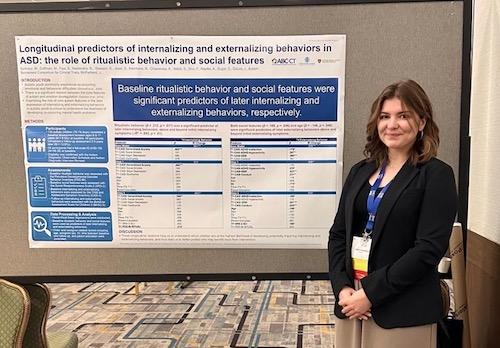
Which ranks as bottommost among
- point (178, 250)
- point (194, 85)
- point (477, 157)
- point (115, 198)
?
point (178, 250)

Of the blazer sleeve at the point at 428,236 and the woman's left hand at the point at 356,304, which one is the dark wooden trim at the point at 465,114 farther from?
the woman's left hand at the point at 356,304

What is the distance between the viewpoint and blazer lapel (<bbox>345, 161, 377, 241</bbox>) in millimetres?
1514

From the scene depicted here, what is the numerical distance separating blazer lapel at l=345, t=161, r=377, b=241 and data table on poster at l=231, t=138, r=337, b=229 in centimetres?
28

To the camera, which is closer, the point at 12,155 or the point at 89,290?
the point at 12,155

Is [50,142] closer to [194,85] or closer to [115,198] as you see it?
[115,198]

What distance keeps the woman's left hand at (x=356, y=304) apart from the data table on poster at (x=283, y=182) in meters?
0.43

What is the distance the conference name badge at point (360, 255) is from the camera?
1.48 meters

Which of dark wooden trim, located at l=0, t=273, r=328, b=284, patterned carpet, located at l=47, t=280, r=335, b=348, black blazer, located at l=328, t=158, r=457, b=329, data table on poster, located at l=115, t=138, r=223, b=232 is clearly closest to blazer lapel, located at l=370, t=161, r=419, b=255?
black blazer, located at l=328, t=158, r=457, b=329

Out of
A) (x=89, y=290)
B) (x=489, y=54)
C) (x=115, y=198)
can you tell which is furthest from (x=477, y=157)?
(x=89, y=290)

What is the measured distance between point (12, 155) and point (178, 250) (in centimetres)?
77

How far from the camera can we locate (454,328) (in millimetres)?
1694

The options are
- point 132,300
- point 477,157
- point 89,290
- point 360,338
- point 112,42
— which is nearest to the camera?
point 360,338

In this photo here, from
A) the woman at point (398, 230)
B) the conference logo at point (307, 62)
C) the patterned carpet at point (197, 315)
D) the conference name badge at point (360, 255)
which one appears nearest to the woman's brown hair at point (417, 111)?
the woman at point (398, 230)

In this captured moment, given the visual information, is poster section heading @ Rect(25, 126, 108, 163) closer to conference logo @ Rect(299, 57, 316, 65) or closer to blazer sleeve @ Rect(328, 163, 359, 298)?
conference logo @ Rect(299, 57, 316, 65)
